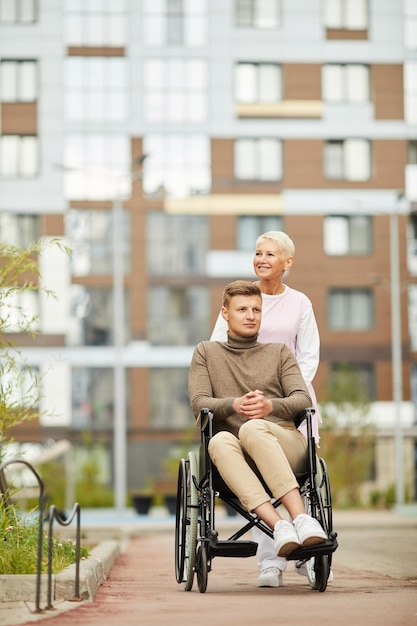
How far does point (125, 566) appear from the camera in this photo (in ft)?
36.8

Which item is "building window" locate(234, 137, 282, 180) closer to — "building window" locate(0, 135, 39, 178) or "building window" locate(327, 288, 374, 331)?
"building window" locate(327, 288, 374, 331)

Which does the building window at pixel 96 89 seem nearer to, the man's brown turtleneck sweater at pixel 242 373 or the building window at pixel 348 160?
the building window at pixel 348 160

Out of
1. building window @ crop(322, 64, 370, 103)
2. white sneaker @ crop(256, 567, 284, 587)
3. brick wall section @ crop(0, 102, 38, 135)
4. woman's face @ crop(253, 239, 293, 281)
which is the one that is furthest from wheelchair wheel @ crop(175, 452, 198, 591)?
building window @ crop(322, 64, 370, 103)

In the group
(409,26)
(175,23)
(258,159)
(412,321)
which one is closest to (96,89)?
(175,23)

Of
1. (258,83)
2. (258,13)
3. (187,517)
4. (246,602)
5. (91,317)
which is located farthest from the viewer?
(258,13)

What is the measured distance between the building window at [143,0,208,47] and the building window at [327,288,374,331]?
33.5 ft

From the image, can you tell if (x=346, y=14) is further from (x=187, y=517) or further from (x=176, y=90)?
(x=187, y=517)

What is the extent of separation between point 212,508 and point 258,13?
42.8m

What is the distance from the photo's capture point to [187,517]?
25.0ft

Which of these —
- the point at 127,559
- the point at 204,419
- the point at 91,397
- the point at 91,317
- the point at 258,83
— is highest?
the point at 258,83

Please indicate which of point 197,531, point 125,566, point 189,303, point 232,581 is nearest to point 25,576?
point 197,531

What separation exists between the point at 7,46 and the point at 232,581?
4116 centimetres

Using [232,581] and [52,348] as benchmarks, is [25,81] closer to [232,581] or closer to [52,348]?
[52,348]

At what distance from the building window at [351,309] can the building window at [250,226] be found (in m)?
3.17
